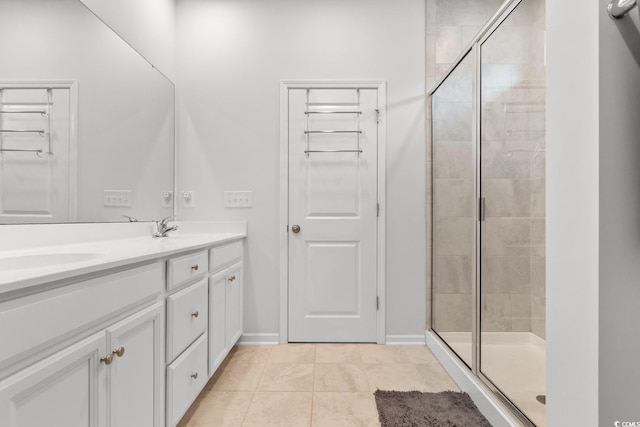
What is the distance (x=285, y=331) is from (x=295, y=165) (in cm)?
130

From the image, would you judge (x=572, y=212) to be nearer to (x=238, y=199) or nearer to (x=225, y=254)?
(x=225, y=254)

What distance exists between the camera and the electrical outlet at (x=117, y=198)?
187cm

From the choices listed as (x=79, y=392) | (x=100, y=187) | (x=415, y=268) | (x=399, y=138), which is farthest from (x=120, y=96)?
(x=415, y=268)

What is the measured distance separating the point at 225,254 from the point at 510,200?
67.7 inches

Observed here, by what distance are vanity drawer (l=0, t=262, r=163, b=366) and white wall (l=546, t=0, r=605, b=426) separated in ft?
4.33

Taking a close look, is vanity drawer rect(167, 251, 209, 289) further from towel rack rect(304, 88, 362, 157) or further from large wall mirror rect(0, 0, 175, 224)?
towel rack rect(304, 88, 362, 157)

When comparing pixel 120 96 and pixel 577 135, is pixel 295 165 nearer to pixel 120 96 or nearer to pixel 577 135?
pixel 120 96

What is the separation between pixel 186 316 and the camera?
1.51 metres

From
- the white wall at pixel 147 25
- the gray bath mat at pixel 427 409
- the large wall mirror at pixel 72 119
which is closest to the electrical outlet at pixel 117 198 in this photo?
the large wall mirror at pixel 72 119

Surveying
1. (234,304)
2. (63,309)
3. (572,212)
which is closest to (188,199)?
(234,304)

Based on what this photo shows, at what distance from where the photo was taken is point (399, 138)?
2.58 metres

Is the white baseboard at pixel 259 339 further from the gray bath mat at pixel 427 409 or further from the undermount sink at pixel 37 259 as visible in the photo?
the undermount sink at pixel 37 259

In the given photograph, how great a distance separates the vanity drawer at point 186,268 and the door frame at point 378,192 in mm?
876

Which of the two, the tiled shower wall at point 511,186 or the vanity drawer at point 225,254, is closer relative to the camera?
the tiled shower wall at point 511,186
